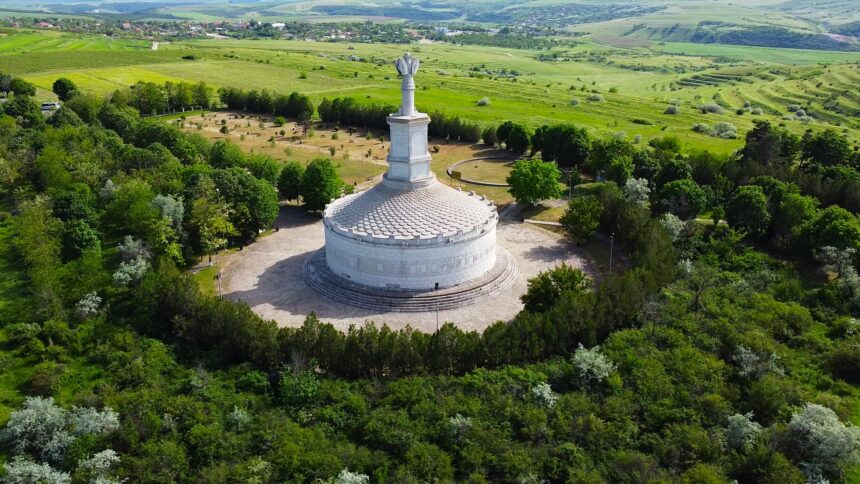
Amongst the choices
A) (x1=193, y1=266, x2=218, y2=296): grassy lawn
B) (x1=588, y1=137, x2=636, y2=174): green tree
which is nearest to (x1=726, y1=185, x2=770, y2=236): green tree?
(x1=588, y1=137, x2=636, y2=174): green tree

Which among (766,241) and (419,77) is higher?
(419,77)

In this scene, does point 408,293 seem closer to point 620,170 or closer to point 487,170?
point 620,170

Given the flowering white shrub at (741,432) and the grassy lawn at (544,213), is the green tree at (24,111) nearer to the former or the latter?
the grassy lawn at (544,213)

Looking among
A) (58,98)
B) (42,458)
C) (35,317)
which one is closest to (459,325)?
(42,458)

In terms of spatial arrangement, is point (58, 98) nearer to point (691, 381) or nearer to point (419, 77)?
point (419, 77)

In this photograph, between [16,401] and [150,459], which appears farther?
[16,401]

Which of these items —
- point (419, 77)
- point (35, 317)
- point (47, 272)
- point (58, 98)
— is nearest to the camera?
point (35, 317)

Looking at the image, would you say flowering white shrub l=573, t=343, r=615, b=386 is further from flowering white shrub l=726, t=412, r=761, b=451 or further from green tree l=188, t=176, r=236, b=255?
green tree l=188, t=176, r=236, b=255

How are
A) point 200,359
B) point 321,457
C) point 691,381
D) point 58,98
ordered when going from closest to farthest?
point 321,457 → point 691,381 → point 200,359 → point 58,98
